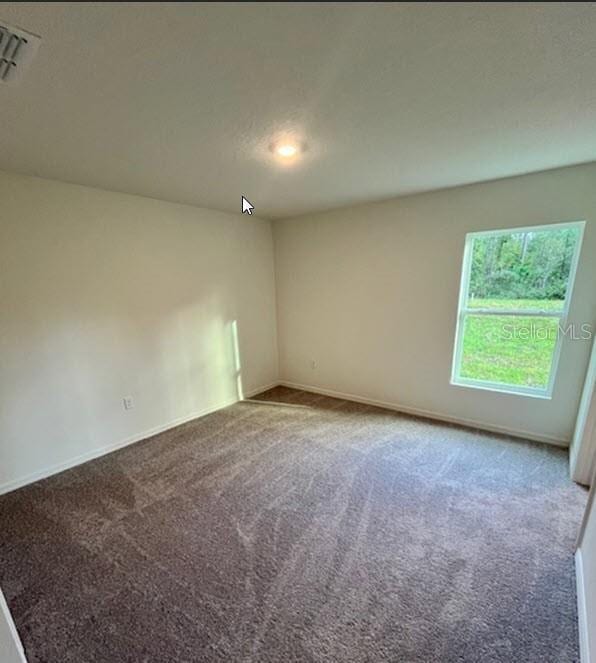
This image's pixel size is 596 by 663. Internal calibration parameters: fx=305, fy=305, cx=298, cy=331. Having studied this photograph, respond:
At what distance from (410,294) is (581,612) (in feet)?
8.11

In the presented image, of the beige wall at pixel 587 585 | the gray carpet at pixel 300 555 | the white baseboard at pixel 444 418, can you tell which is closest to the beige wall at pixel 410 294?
the white baseboard at pixel 444 418

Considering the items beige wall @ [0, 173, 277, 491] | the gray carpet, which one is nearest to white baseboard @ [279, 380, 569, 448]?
the gray carpet

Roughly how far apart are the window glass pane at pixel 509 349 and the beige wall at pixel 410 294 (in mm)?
152

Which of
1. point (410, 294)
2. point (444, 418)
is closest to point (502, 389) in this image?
point (444, 418)

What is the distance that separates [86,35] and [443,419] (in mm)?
3636

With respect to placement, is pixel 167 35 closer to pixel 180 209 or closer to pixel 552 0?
pixel 552 0

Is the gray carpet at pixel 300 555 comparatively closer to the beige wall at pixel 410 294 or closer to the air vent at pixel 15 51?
the beige wall at pixel 410 294

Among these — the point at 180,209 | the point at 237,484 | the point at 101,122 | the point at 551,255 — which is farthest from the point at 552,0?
the point at 180,209

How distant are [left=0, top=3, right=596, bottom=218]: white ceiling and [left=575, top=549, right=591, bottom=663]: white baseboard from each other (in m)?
2.17

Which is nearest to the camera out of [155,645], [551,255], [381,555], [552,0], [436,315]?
[552,0]

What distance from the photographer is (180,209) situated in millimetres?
3119

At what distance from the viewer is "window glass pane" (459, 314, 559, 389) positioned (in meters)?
2.67

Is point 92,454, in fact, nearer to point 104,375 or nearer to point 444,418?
point 104,375

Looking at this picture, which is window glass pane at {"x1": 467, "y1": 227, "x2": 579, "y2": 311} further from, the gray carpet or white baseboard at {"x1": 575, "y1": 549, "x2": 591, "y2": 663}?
white baseboard at {"x1": 575, "y1": 549, "x2": 591, "y2": 663}
